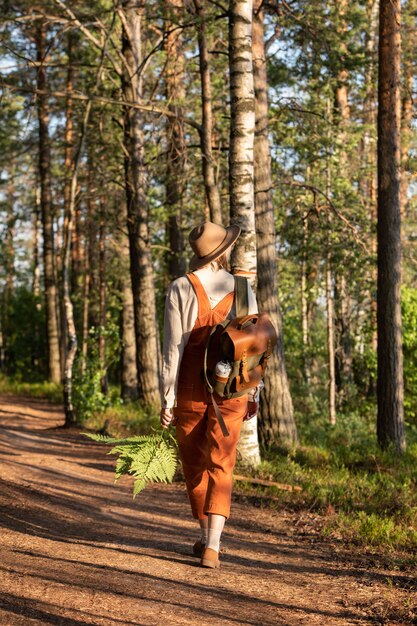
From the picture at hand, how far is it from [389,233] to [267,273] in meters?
2.01

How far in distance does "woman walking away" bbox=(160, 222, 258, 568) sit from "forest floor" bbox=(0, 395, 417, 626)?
0.48m

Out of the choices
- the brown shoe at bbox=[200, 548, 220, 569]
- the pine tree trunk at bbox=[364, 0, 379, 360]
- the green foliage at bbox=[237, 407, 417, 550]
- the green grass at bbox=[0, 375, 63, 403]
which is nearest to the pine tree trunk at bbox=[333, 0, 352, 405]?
the pine tree trunk at bbox=[364, 0, 379, 360]

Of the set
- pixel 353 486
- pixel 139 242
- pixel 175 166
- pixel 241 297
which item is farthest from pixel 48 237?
pixel 241 297

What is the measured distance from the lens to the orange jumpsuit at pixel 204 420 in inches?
223

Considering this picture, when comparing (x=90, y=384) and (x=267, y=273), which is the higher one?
(x=267, y=273)

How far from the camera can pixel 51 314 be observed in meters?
25.7

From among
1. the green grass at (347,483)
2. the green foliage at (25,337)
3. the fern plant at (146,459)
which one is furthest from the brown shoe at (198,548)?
the green foliage at (25,337)

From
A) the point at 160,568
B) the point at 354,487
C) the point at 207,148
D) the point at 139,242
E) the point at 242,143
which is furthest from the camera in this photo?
the point at 139,242

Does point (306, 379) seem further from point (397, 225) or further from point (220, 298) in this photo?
point (220, 298)

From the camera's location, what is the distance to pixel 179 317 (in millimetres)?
5676

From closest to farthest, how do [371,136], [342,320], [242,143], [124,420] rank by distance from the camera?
[242,143] < [124,420] < [342,320] < [371,136]

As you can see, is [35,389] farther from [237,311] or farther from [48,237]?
[237,311]

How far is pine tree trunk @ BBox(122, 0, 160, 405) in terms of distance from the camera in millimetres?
16344

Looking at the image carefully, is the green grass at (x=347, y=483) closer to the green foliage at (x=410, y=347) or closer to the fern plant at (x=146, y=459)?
the fern plant at (x=146, y=459)
